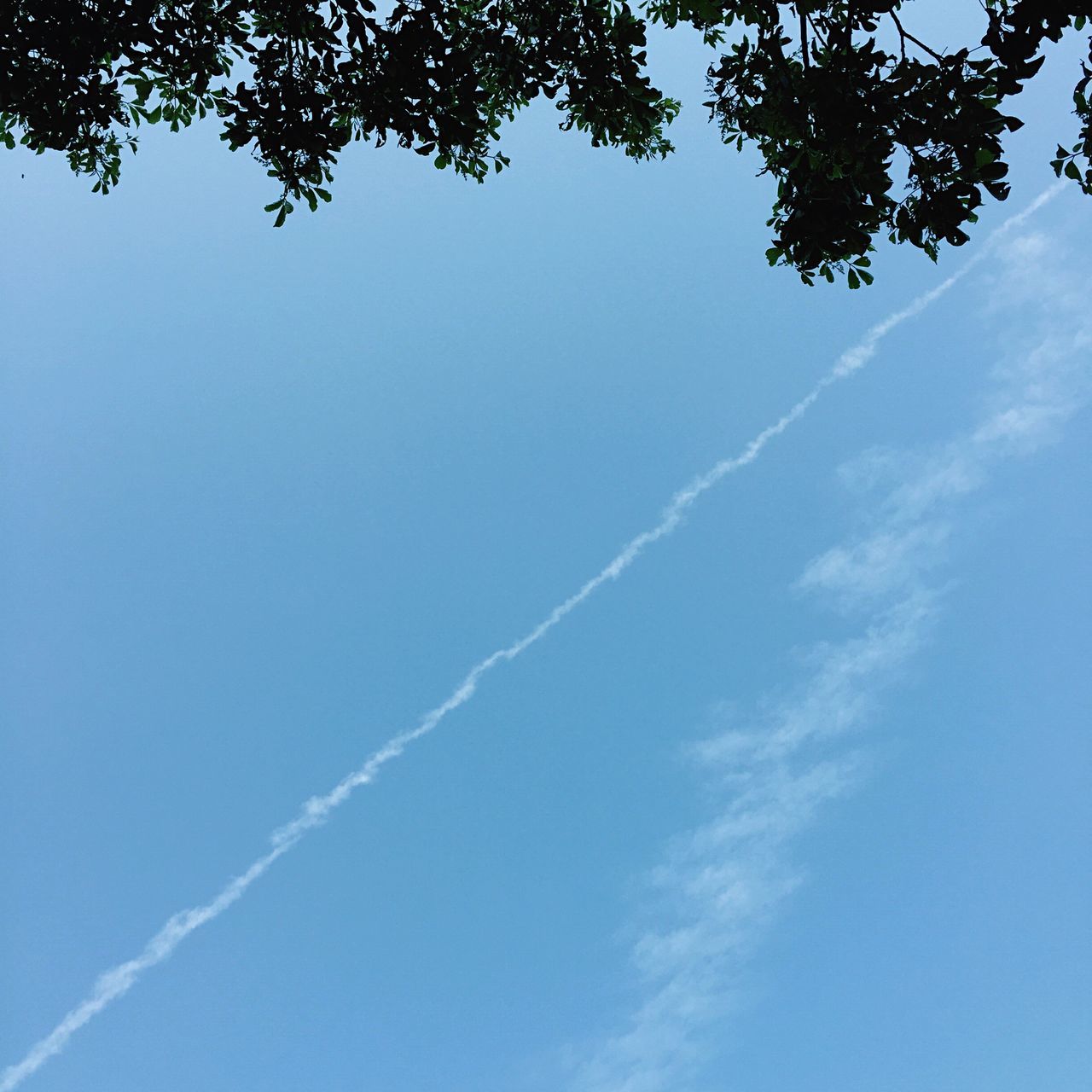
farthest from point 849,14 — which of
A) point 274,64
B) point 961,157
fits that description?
point 274,64

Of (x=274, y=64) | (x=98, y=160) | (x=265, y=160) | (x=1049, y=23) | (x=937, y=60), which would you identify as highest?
(x=98, y=160)

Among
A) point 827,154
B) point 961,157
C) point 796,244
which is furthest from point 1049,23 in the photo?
point 796,244

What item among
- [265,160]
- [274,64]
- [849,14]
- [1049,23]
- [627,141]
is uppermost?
[274,64]

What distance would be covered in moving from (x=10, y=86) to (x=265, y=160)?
116 inches

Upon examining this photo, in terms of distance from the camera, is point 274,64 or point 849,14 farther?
point 274,64

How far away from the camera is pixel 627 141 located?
12.3 m

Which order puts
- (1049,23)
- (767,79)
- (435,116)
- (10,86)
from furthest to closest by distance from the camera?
(435,116), (10,86), (767,79), (1049,23)

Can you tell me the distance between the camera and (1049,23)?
786cm

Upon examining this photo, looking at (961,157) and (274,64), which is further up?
(274,64)

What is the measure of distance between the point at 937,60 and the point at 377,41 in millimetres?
6574

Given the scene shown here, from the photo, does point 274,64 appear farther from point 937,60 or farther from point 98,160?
point 937,60

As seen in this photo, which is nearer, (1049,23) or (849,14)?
(1049,23)

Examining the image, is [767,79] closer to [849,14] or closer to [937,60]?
[849,14]

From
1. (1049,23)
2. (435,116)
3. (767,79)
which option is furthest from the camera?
(435,116)
